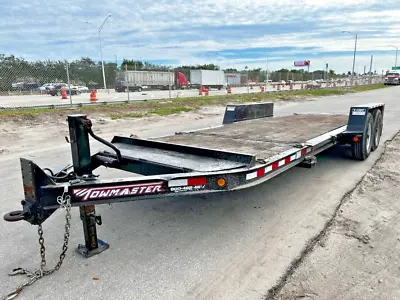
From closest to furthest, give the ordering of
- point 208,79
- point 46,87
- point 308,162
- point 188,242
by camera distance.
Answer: point 188,242, point 308,162, point 46,87, point 208,79

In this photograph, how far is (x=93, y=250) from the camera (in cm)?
324

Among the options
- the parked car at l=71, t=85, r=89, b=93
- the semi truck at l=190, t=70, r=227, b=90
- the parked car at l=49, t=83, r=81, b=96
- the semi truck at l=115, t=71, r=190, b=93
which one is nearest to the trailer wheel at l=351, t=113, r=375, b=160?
the parked car at l=71, t=85, r=89, b=93

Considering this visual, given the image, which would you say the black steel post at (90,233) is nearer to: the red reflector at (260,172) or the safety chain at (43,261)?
the safety chain at (43,261)

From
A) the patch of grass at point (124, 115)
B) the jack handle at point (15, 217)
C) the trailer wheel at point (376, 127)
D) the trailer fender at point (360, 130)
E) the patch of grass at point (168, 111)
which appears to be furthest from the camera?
the patch of grass at point (168, 111)

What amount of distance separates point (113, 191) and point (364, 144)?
5050mm

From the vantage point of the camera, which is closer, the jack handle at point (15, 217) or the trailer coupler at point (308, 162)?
the jack handle at point (15, 217)

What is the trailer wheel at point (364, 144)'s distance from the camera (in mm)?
6121

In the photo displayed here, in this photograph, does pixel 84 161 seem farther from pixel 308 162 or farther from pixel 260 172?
pixel 308 162

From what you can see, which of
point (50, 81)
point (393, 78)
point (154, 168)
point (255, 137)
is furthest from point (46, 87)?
point (393, 78)

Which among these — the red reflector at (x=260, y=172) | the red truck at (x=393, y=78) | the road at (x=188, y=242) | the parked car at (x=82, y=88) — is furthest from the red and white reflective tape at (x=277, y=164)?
the red truck at (x=393, y=78)

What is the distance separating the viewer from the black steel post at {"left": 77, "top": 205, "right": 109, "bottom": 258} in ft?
10.1

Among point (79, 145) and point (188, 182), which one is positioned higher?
point (79, 145)

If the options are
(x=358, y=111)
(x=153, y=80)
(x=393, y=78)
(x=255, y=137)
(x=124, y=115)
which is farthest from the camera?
(x=393, y=78)

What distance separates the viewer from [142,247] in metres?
3.39
